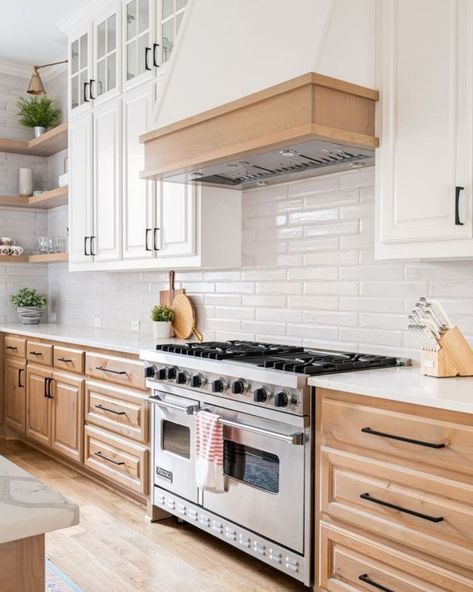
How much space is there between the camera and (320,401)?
7.95 feet

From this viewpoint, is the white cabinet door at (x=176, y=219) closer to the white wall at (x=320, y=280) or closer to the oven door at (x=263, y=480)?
the white wall at (x=320, y=280)

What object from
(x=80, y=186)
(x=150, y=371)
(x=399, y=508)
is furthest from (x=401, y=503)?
(x=80, y=186)

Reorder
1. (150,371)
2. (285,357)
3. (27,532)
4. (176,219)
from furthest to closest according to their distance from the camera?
1. (176,219)
2. (150,371)
3. (285,357)
4. (27,532)

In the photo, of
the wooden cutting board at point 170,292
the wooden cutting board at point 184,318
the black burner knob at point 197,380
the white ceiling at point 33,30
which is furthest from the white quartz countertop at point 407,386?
the white ceiling at point 33,30

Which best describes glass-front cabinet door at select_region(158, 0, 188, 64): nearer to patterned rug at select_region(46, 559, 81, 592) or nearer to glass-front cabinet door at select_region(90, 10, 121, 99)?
glass-front cabinet door at select_region(90, 10, 121, 99)

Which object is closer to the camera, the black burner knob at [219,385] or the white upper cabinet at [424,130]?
the white upper cabinet at [424,130]

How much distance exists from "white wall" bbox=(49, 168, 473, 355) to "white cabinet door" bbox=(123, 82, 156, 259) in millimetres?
392

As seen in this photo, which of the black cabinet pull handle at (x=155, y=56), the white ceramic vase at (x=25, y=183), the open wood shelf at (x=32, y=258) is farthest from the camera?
the white ceramic vase at (x=25, y=183)

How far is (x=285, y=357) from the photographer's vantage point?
297cm

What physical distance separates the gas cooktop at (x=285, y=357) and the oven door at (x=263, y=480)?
0.24 m

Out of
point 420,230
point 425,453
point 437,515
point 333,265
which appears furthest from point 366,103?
point 437,515

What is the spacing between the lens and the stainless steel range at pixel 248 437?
98.2 inches

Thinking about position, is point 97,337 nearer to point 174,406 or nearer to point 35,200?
point 174,406

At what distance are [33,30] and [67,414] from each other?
2.94 metres
